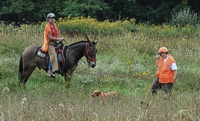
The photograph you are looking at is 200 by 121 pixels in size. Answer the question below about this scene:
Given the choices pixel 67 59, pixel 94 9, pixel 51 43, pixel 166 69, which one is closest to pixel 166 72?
pixel 166 69

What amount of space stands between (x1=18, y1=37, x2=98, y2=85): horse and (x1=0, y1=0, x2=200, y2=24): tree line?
24.7m

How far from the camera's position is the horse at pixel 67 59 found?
12781 millimetres

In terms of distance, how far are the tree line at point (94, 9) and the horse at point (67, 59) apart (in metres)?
24.7

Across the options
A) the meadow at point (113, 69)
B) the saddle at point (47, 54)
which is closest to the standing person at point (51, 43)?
the saddle at point (47, 54)

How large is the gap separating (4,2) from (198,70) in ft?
91.1

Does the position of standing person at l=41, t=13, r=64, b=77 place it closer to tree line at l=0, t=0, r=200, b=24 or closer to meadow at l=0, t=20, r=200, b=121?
meadow at l=0, t=20, r=200, b=121

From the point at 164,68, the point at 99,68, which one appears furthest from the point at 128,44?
the point at 164,68

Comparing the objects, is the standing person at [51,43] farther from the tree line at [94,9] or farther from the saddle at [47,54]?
the tree line at [94,9]

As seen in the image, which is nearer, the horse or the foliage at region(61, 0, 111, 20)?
the horse

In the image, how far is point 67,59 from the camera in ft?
42.1

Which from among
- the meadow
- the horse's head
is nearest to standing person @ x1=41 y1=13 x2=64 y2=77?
the meadow

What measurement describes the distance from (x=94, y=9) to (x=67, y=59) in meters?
25.3

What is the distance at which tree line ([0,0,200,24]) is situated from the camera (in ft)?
125

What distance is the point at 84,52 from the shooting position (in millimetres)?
12922
